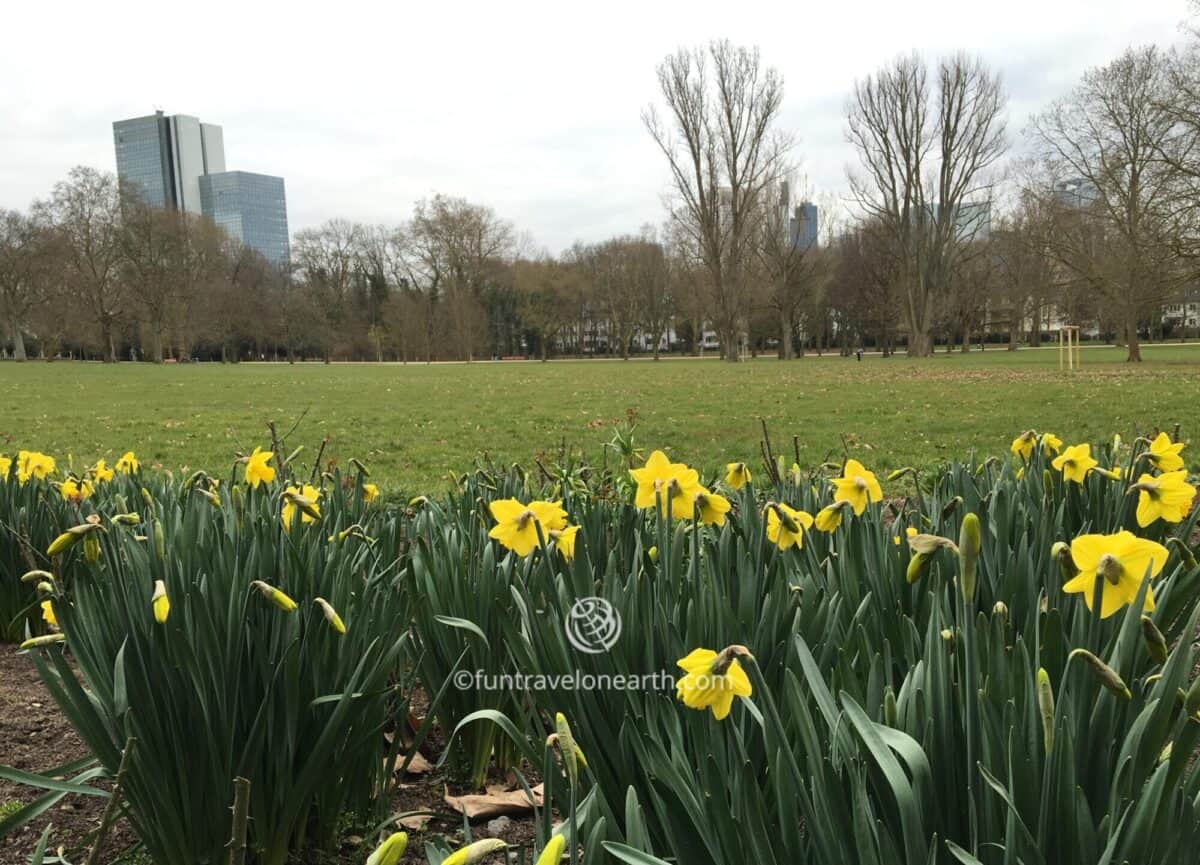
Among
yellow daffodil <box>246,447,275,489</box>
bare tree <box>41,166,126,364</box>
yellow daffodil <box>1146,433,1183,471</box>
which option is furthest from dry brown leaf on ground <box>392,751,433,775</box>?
bare tree <box>41,166,126,364</box>

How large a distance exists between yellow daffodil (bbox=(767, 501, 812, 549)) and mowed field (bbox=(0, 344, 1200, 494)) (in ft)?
14.2

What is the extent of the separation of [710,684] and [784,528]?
808 mm

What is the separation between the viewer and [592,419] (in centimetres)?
1166

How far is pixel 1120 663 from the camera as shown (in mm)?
1074

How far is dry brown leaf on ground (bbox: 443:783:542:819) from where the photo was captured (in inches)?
69.3

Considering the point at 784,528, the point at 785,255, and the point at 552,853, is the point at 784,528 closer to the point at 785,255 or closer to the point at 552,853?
the point at 552,853

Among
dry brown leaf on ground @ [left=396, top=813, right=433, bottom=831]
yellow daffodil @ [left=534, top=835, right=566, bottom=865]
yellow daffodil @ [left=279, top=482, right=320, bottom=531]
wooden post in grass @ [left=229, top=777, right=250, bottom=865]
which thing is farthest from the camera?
yellow daffodil @ [left=279, top=482, right=320, bottom=531]

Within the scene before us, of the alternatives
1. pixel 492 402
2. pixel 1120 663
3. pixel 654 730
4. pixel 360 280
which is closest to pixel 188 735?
pixel 654 730

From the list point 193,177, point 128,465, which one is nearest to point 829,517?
point 128,465

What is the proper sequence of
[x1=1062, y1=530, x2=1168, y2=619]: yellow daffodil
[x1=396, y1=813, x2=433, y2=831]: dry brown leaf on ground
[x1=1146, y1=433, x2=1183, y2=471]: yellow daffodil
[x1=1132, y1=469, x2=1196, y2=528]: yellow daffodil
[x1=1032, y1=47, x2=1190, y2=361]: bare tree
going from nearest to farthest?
[x1=1062, y1=530, x2=1168, y2=619]: yellow daffodil < [x1=1132, y1=469, x2=1196, y2=528]: yellow daffodil < [x1=396, y1=813, x2=433, y2=831]: dry brown leaf on ground < [x1=1146, y1=433, x2=1183, y2=471]: yellow daffodil < [x1=1032, y1=47, x2=1190, y2=361]: bare tree

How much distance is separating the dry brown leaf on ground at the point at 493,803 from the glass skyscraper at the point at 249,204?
102 m

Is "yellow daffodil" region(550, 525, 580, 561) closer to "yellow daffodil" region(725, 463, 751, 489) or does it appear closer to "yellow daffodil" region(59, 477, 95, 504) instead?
"yellow daffodil" region(725, 463, 751, 489)

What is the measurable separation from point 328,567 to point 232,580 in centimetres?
20

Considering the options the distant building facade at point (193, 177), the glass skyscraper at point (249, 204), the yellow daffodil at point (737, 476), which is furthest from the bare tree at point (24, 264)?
the yellow daffodil at point (737, 476)
